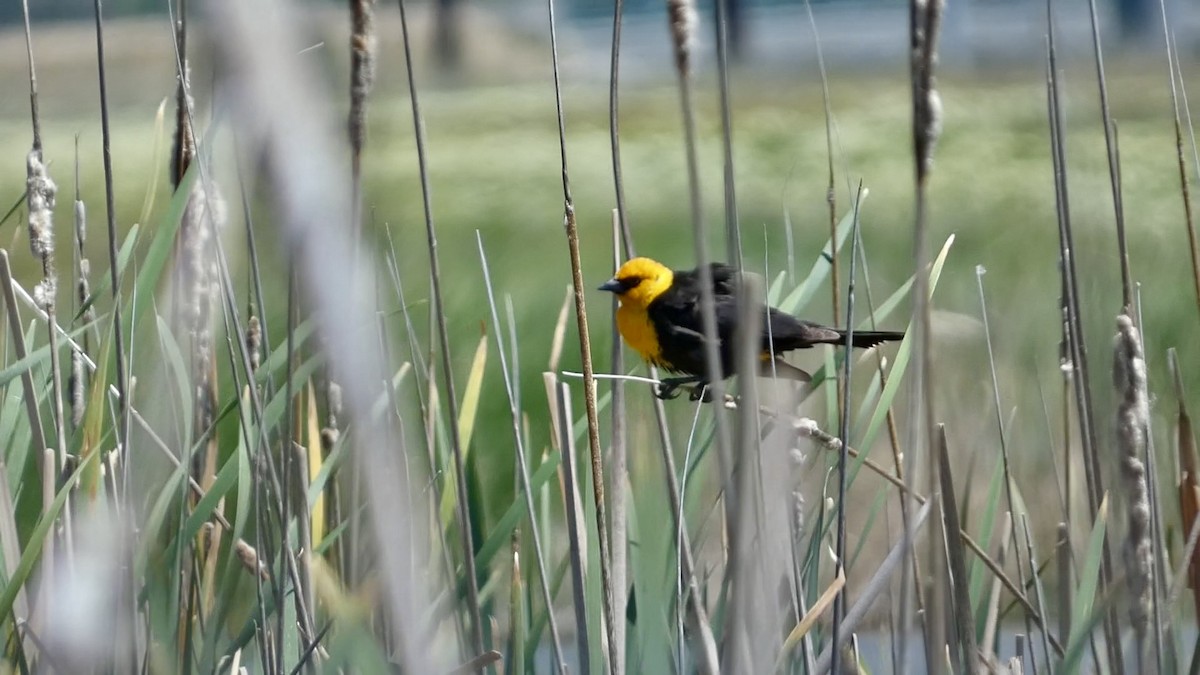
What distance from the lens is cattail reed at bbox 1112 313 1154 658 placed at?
463mm

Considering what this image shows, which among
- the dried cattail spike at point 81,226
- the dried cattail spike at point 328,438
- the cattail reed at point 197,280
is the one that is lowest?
the dried cattail spike at point 328,438

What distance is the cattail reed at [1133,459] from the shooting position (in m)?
0.46

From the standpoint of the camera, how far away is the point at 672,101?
9.39 feet

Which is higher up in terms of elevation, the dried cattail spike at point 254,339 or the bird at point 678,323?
the dried cattail spike at point 254,339

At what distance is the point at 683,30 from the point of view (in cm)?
32

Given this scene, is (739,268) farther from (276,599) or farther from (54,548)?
(54,548)

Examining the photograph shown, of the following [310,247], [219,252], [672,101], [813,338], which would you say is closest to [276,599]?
[219,252]

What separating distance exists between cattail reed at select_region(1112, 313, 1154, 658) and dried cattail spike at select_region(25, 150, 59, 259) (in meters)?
0.53

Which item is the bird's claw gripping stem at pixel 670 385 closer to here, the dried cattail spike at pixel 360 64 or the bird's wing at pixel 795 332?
the bird's wing at pixel 795 332

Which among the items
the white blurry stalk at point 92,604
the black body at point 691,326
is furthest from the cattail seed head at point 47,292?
the black body at point 691,326

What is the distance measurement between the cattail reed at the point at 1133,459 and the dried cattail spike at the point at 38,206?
1.73 feet

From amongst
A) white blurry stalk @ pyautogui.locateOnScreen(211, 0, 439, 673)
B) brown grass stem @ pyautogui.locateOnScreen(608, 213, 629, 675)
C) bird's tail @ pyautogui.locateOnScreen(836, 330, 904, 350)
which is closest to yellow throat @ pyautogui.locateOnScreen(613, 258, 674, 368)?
bird's tail @ pyautogui.locateOnScreen(836, 330, 904, 350)

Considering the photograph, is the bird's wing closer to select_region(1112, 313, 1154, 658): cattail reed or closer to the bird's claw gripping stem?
the bird's claw gripping stem

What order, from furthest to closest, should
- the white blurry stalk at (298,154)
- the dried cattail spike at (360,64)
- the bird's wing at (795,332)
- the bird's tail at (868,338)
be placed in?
the bird's wing at (795,332) < the bird's tail at (868,338) < the dried cattail spike at (360,64) < the white blurry stalk at (298,154)
